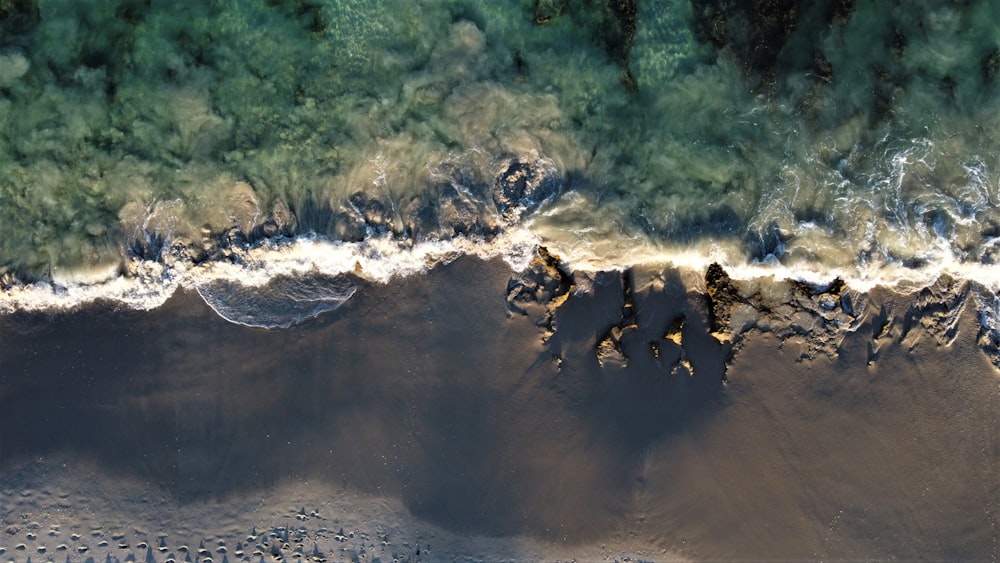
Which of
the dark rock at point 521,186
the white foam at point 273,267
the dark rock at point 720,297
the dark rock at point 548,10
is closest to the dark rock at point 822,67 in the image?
the dark rock at point 720,297

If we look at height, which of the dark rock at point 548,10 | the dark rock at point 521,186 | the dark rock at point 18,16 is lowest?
the dark rock at point 521,186

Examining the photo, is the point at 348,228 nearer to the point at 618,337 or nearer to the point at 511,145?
the point at 511,145

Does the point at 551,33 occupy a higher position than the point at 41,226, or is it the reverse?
the point at 551,33

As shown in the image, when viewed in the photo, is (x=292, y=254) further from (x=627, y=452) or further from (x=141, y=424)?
(x=627, y=452)

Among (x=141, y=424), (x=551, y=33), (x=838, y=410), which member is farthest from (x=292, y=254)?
(x=838, y=410)

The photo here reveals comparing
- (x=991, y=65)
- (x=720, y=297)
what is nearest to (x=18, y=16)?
(x=720, y=297)

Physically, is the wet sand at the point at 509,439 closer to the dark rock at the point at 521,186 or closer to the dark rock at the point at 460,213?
the dark rock at the point at 460,213
